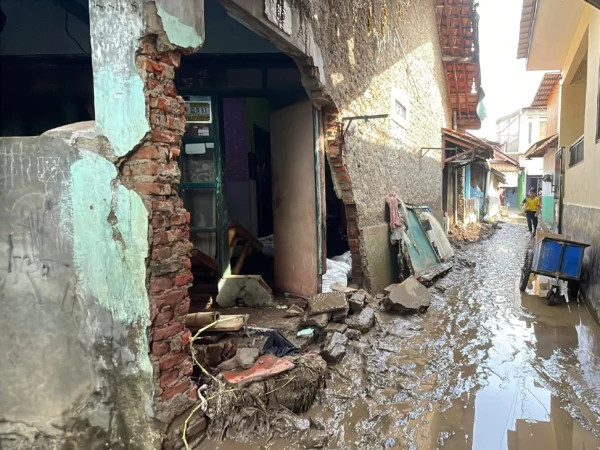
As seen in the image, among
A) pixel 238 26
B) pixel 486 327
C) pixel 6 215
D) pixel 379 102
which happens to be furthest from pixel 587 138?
pixel 6 215

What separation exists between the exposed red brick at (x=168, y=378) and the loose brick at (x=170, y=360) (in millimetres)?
34

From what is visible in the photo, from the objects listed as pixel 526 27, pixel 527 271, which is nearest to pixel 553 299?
pixel 527 271

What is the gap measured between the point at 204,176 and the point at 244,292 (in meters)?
1.57

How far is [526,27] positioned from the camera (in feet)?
30.5

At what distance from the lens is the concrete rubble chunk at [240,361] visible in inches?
118

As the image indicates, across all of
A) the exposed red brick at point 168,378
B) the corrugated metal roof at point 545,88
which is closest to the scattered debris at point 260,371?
the exposed red brick at point 168,378

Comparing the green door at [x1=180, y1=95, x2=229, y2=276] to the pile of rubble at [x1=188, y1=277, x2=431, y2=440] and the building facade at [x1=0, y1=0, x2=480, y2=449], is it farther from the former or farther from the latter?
the pile of rubble at [x1=188, y1=277, x2=431, y2=440]

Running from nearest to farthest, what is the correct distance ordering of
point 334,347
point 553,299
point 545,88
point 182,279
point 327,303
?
point 182,279 → point 334,347 → point 327,303 → point 553,299 → point 545,88

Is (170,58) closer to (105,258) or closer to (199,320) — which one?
(105,258)

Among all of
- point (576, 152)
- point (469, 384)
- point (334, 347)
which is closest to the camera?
point (469, 384)

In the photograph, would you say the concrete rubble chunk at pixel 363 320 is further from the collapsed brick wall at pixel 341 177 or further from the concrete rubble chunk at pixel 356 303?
the collapsed brick wall at pixel 341 177

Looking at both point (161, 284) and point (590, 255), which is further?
point (590, 255)

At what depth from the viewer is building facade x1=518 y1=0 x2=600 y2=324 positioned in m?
5.95

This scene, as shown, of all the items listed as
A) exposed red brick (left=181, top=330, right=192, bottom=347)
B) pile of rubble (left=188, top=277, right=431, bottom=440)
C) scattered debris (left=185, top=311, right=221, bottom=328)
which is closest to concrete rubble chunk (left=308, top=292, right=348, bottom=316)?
pile of rubble (left=188, top=277, right=431, bottom=440)
